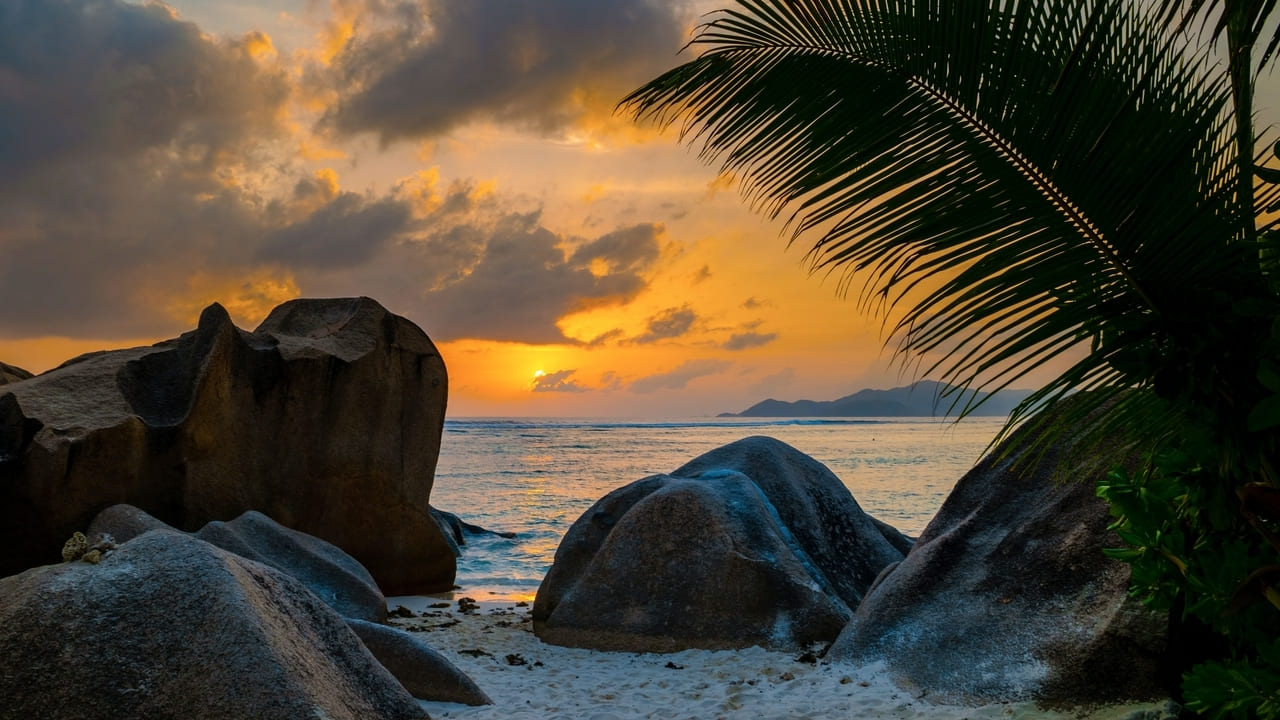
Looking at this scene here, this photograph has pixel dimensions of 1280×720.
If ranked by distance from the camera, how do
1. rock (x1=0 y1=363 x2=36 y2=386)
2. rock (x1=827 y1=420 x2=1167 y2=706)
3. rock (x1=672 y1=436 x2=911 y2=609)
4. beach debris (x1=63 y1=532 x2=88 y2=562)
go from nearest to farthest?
beach debris (x1=63 y1=532 x2=88 y2=562)
rock (x1=827 y1=420 x2=1167 y2=706)
rock (x1=672 y1=436 x2=911 y2=609)
rock (x1=0 y1=363 x2=36 y2=386)

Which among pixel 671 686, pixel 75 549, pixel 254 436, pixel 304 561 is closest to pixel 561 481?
pixel 254 436

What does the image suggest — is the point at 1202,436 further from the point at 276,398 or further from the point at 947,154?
the point at 276,398

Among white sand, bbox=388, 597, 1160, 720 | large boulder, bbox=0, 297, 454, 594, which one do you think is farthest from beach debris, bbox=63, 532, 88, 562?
large boulder, bbox=0, 297, 454, 594

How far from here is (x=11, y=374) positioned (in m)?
11.5

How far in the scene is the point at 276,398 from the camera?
366 inches

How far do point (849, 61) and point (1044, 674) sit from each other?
140 inches

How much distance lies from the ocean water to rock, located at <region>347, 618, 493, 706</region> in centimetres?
340

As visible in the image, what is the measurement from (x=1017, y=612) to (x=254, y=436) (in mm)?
7277

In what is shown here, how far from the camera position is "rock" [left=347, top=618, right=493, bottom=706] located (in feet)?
18.4

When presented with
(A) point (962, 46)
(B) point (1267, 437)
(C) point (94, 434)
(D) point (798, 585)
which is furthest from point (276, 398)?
(B) point (1267, 437)

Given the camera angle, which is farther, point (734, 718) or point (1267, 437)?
point (734, 718)

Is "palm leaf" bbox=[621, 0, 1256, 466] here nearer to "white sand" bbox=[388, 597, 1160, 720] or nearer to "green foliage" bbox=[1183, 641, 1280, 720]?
"green foliage" bbox=[1183, 641, 1280, 720]

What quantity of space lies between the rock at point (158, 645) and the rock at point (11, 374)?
350 inches

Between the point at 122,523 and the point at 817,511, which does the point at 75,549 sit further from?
the point at 817,511
